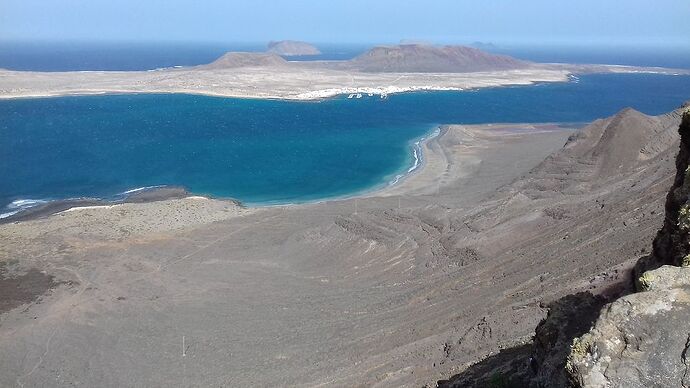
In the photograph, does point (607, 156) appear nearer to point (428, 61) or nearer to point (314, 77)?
point (314, 77)

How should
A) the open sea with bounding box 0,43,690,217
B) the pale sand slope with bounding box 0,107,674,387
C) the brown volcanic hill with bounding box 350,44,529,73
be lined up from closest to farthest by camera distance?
the pale sand slope with bounding box 0,107,674,387
the open sea with bounding box 0,43,690,217
the brown volcanic hill with bounding box 350,44,529,73

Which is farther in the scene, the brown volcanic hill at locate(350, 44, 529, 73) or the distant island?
the brown volcanic hill at locate(350, 44, 529, 73)

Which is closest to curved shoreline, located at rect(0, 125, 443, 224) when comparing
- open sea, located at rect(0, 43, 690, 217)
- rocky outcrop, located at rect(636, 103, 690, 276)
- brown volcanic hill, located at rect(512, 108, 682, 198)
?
open sea, located at rect(0, 43, 690, 217)

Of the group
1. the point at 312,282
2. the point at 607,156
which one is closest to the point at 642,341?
the point at 312,282

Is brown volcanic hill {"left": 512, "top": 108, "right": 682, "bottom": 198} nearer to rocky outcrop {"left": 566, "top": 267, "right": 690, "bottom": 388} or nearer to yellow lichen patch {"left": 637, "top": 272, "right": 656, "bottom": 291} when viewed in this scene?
yellow lichen patch {"left": 637, "top": 272, "right": 656, "bottom": 291}

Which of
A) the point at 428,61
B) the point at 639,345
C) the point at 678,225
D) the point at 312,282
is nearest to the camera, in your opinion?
the point at 639,345

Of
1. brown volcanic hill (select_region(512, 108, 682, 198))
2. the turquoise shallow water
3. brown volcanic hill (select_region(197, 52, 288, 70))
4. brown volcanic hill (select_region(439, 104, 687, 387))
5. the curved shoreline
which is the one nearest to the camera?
brown volcanic hill (select_region(439, 104, 687, 387))

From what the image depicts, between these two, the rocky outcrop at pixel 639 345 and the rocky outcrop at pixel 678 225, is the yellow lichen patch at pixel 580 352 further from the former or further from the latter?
the rocky outcrop at pixel 678 225
